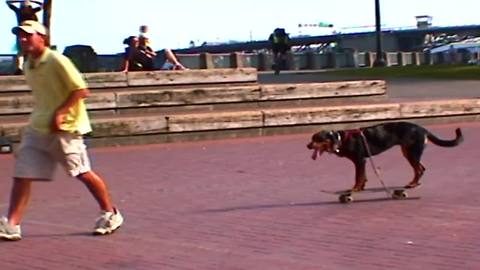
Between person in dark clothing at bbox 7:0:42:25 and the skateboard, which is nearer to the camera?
the skateboard

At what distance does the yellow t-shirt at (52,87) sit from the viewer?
7539 millimetres

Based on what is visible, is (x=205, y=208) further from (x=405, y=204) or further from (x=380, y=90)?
(x=380, y=90)

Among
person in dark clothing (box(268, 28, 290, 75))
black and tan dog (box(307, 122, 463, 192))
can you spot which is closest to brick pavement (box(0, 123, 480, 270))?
black and tan dog (box(307, 122, 463, 192))

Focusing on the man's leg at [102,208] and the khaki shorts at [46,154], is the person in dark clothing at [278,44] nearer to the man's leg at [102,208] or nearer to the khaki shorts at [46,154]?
the man's leg at [102,208]

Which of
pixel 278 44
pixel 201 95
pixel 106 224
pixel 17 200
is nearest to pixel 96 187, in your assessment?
pixel 106 224

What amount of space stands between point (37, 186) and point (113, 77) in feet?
24.1

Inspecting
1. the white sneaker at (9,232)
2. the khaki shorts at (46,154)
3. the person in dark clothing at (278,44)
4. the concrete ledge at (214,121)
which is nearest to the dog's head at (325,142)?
the khaki shorts at (46,154)

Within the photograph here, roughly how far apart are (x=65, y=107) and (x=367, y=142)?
2930 millimetres

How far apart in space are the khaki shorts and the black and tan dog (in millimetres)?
2224

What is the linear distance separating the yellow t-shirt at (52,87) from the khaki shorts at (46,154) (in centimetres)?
8

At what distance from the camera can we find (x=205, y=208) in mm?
9195

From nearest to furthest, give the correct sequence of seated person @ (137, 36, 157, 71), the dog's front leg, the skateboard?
the dog's front leg → the skateboard → seated person @ (137, 36, 157, 71)

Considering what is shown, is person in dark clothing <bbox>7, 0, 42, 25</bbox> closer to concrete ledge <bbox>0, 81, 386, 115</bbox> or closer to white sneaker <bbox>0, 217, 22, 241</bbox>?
concrete ledge <bbox>0, 81, 386, 115</bbox>

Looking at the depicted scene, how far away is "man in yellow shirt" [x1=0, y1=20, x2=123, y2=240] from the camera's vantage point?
753 cm
